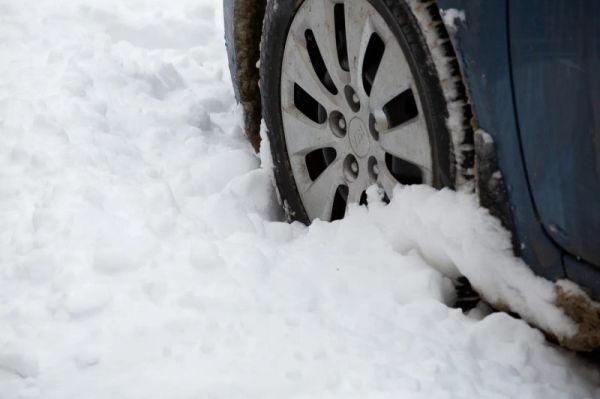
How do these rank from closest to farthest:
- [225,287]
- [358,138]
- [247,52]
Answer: [225,287] → [358,138] → [247,52]

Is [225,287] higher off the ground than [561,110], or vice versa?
[561,110]

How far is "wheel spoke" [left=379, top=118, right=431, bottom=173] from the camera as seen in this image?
7.46 feet

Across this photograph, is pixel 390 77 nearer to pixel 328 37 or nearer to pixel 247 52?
pixel 328 37

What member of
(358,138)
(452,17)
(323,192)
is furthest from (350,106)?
(452,17)

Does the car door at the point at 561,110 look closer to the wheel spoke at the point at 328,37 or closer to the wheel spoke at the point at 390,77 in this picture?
the wheel spoke at the point at 390,77

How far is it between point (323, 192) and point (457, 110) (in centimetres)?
78

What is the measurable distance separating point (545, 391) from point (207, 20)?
3.54 metres


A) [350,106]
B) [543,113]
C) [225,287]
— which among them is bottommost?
[225,287]

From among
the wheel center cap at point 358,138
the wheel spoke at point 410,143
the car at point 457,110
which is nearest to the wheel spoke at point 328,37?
the car at point 457,110

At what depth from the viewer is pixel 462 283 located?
2363mm

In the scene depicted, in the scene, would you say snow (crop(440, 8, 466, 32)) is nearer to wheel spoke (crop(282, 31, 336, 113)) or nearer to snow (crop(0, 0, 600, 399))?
snow (crop(0, 0, 600, 399))

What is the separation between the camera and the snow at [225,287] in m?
1.97

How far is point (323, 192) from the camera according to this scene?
279 centimetres

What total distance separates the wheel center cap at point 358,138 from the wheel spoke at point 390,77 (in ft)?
0.37
